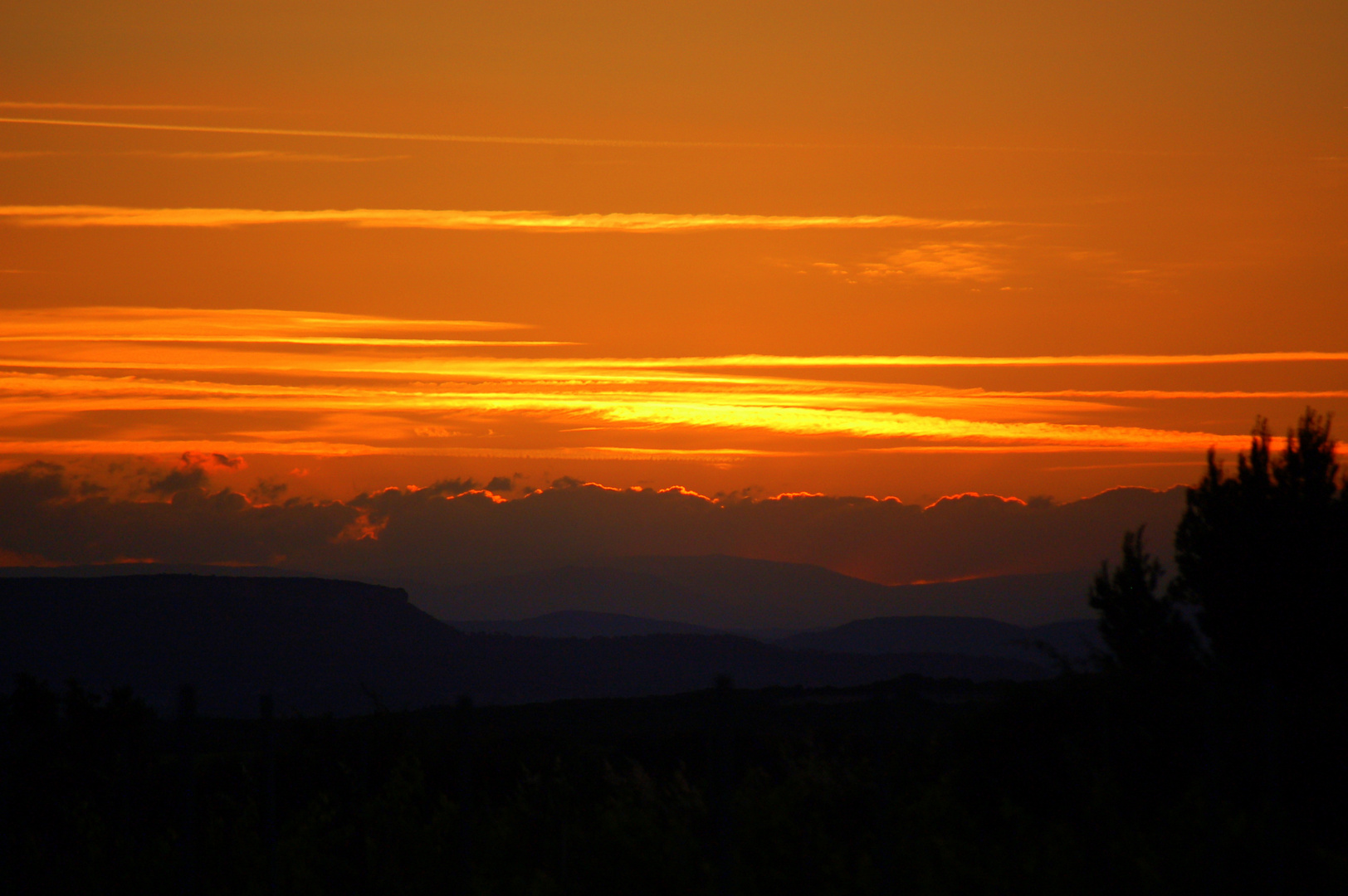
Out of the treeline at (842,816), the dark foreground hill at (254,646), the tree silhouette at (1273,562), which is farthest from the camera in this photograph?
the dark foreground hill at (254,646)

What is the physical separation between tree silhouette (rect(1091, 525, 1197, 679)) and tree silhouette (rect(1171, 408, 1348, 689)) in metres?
1.42

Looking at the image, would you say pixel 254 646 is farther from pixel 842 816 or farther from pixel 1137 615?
pixel 842 816

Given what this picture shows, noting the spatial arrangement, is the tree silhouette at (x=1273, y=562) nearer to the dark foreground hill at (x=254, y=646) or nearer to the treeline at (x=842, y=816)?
the treeline at (x=842, y=816)

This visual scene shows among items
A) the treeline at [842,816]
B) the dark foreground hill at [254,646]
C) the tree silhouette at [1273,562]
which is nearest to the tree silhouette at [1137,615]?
the tree silhouette at [1273,562]

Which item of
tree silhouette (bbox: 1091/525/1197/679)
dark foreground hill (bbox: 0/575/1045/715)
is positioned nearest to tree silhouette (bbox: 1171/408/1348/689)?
tree silhouette (bbox: 1091/525/1197/679)

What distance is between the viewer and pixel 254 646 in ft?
582

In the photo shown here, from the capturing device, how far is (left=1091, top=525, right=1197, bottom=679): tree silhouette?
1558 inches

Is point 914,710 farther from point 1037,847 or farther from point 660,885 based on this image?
point 660,885

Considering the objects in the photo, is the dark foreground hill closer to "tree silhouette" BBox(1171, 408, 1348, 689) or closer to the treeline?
"tree silhouette" BBox(1171, 408, 1348, 689)

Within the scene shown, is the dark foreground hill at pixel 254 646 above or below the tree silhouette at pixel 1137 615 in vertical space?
below

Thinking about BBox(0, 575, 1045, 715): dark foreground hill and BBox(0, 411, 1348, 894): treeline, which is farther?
BBox(0, 575, 1045, 715): dark foreground hill

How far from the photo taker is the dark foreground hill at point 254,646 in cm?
16488

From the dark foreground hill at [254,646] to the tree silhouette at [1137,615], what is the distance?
11714 cm

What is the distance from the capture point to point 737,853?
12516mm
